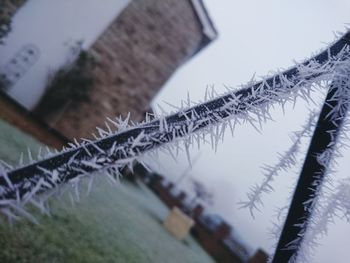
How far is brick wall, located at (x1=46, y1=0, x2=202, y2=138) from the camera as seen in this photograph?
9617 mm

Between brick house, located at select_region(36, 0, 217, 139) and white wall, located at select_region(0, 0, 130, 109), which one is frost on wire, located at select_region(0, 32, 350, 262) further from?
white wall, located at select_region(0, 0, 130, 109)

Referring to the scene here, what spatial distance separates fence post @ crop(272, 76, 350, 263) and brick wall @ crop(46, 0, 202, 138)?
8841 mm

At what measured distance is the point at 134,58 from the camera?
10.2m

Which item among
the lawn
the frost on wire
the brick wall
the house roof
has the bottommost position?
the lawn

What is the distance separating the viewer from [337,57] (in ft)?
3.18

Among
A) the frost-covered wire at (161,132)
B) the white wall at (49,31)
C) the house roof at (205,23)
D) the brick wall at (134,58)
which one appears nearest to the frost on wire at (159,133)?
A: the frost-covered wire at (161,132)

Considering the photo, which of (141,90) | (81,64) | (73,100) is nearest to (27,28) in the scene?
(81,64)

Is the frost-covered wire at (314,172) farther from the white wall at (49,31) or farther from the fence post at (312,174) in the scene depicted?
the white wall at (49,31)

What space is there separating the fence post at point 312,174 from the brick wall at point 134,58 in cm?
884

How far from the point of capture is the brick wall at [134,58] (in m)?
9.62

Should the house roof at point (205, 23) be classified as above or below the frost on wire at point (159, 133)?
above

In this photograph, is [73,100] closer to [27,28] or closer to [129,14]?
[27,28]

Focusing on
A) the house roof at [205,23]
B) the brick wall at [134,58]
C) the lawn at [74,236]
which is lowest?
the lawn at [74,236]

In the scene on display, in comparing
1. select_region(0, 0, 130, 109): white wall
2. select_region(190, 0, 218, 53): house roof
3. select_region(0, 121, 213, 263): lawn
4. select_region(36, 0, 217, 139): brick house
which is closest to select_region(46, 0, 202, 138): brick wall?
select_region(36, 0, 217, 139): brick house
